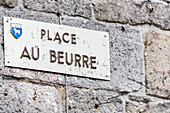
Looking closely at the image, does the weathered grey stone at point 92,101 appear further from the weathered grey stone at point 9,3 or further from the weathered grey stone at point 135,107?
the weathered grey stone at point 9,3

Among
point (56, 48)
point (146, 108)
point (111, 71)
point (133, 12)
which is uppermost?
point (133, 12)

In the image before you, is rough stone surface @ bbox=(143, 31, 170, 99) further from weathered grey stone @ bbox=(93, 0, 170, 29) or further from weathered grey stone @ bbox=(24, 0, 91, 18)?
weathered grey stone @ bbox=(24, 0, 91, 18)

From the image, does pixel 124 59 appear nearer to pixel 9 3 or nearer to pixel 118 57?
pixel 118 57

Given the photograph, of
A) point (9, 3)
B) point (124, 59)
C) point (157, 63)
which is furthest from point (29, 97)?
point (157, 63)

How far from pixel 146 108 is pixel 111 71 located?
0.28 m

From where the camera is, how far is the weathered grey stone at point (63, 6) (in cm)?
304

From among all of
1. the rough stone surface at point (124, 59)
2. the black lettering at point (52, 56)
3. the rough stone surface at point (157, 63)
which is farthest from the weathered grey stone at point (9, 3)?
the rough stone surface at point (157, 63)

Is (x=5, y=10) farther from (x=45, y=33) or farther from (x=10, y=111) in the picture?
(x=10, y=111)

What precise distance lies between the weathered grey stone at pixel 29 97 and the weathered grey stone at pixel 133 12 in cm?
53

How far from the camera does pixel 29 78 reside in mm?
2918

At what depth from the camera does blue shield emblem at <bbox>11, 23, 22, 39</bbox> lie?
9.62ft

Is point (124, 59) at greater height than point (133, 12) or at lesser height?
lesser

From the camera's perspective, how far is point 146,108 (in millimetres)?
3197

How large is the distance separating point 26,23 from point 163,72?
2.78 ft
